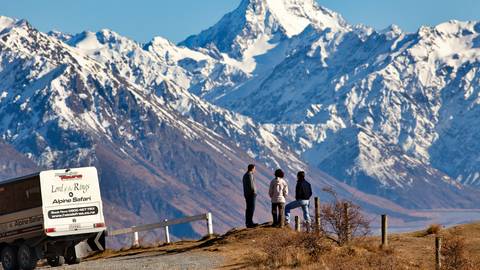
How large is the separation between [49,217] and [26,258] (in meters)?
2.03

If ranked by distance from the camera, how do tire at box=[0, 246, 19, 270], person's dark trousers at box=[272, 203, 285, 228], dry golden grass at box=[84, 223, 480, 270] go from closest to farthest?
dry golden grass at box=[84, 223, 480, 270] → tire at box=[0, 246, 19, 270] → person's dark trousers at box=[272, 203, 285, 228]

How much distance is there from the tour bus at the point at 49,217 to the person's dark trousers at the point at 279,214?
24.0 feet

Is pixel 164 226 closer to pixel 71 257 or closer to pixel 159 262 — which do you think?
pixel 71 257

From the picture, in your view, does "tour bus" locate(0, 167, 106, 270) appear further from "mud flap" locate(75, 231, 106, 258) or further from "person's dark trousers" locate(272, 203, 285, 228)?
"person's dark trousers" locate(272, 203, 285, 228)

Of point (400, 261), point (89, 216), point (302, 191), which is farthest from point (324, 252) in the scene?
point (89, 216)

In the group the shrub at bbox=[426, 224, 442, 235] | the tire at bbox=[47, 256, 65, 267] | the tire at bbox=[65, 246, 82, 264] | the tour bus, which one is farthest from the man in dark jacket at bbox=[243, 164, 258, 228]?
the shrub at bbox=[426, 224, 442, 235]

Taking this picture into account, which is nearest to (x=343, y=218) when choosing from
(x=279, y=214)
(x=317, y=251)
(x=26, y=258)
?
(x=317, y=251)

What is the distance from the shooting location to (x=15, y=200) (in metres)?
50.9

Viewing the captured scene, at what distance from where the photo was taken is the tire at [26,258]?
50.0m

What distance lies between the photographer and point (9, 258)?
5131 cm

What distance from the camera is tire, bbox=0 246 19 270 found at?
51122mm

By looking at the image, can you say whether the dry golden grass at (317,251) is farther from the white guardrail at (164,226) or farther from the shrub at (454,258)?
the white guardrail at (164,226)

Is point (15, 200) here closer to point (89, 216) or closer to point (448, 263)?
point (89, 216)

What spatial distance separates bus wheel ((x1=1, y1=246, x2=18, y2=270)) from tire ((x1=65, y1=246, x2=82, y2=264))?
219cm
